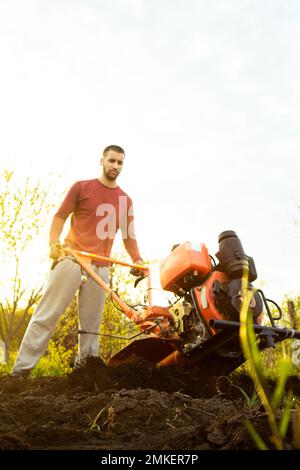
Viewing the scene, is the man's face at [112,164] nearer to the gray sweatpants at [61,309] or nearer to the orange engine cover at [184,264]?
the gray sweatpants at [61,309]

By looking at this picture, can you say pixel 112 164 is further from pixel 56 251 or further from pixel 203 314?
pixel 203 314

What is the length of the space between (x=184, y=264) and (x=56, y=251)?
5.20 ft

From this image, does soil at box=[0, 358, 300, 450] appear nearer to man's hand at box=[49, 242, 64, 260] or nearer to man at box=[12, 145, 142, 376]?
man at box=[12, 145, 142, 376]

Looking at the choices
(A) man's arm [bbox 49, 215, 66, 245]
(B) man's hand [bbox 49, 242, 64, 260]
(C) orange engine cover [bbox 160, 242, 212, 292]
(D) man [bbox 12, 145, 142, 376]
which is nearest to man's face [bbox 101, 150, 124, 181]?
(D) man [bbox 12, 145, 142, 376]

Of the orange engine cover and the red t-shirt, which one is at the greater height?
the red t-shirt

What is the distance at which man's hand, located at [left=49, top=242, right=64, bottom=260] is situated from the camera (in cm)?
497

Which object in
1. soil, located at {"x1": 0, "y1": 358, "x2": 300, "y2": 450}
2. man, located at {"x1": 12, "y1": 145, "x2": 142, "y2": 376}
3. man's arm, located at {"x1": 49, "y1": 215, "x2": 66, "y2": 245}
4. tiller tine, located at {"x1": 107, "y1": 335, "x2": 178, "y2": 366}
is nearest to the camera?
soil, located at {"x1": 0, "y1": 358, "x2": 300, "y2": 450}

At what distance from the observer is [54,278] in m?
4.96

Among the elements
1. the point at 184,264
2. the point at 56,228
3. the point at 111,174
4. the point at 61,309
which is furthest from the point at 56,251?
the point at 184,264

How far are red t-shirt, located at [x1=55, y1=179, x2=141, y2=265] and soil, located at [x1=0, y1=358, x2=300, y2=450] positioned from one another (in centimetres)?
166

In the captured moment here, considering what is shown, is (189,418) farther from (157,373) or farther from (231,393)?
(231,393)

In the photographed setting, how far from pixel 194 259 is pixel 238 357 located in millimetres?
863

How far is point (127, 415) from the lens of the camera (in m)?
2.46
